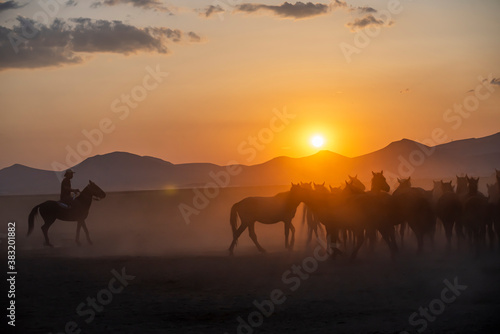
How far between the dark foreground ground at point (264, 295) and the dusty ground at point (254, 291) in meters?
0.02

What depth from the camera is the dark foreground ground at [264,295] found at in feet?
33.3

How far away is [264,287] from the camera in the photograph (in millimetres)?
13219

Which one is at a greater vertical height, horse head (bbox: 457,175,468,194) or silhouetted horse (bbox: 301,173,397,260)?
horse head (bbox: 457,175,468,194)

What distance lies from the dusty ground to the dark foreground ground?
20 mm

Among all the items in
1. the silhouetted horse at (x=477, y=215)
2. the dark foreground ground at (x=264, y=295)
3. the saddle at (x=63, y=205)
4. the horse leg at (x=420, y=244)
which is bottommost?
the dark foreground ground at (x=264, y=295)

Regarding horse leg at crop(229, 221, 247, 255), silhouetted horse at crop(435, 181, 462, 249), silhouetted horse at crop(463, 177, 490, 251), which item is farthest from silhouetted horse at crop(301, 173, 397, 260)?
horse leg at crop(229, 221, 247, 255)

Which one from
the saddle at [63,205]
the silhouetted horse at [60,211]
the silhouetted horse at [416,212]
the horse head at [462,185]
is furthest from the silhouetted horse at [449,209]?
the saddle at [63,205]

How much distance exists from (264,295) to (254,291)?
1.49 ft

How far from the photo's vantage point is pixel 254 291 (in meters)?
12.8

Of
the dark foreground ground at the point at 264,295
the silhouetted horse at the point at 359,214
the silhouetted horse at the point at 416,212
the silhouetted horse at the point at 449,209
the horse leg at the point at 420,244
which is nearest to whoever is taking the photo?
the dark foreground ground at the point at 264,295

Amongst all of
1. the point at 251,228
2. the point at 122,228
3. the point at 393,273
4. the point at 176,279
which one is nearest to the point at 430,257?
the point at 393,273

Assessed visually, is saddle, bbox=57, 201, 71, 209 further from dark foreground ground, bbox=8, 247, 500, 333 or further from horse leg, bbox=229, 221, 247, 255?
horse leg, bbox=229, 221, 247, 255

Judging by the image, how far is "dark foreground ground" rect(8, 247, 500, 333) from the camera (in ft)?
33.3

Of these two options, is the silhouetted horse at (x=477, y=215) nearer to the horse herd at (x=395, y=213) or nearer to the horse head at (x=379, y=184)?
the horse herd at (x=395, y=213)
